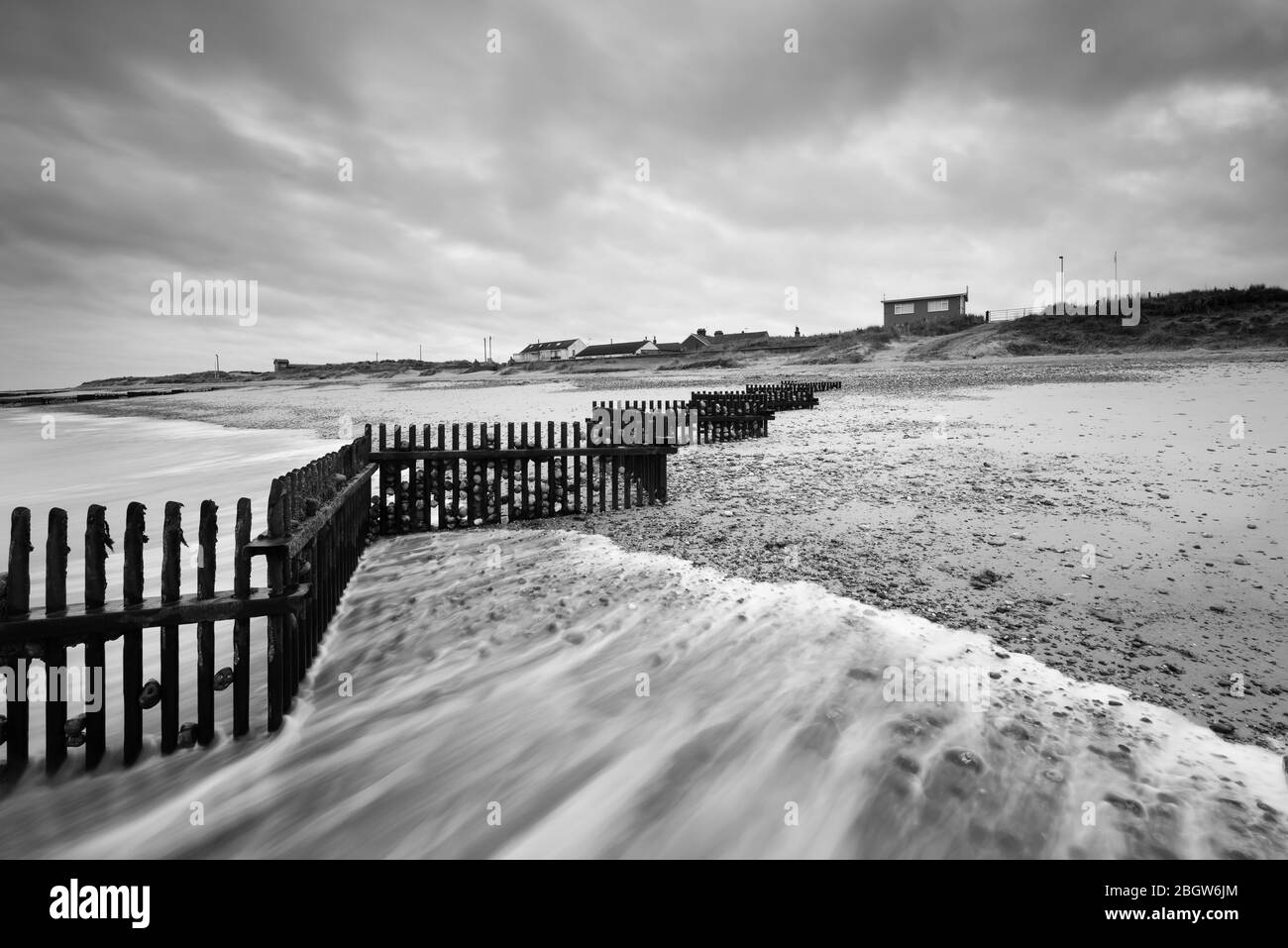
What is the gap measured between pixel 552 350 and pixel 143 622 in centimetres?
10905

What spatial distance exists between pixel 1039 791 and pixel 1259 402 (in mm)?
19274

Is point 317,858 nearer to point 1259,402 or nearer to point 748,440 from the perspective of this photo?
point 748,440

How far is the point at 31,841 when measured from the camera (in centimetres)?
273

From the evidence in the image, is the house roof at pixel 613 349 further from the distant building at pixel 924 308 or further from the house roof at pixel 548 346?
the distant building at pixel 924 308

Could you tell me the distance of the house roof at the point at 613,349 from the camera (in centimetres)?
9569

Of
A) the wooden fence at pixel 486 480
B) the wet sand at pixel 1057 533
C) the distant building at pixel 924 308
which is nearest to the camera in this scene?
the wet sand at pixel 1057 533

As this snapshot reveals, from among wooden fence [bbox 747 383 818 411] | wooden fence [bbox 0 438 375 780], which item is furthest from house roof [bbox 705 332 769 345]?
wooden fence [bbox 0 438 375 780]

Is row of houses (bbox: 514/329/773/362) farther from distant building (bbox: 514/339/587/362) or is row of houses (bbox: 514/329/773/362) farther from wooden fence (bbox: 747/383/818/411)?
wooden fence (bbox: 747/383/818/411)

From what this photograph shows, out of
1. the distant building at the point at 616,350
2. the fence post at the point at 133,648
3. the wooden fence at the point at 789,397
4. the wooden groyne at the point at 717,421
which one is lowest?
the fence post at the point at 133,648

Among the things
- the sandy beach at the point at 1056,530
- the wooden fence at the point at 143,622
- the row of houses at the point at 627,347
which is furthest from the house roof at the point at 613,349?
the wooden fence at the point at 143,622

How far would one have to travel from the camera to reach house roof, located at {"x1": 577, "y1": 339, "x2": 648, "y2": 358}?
95.7 metres

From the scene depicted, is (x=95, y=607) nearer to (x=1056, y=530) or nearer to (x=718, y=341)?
(x=1056, y=530)

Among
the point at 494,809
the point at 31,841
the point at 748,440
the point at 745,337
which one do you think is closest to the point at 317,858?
the point at 494,809

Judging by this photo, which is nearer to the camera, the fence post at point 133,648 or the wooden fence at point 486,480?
the fence post at point 133,648
